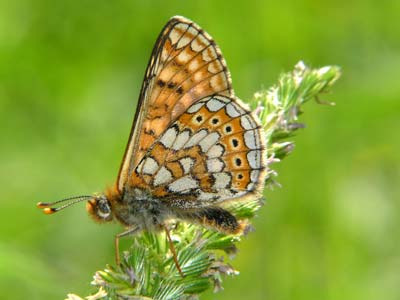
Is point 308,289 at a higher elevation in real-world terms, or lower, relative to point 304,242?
lower

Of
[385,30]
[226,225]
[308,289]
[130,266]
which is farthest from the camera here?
[385,30]

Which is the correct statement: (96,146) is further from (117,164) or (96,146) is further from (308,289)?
(308,289)

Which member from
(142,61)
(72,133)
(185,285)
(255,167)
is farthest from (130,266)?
(142,61)

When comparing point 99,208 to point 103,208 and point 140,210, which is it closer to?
point 103,208

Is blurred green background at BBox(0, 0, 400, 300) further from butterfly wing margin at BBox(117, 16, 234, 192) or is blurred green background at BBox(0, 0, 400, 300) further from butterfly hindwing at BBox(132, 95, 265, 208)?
butterfly wing margin at BBox(117, 16, 234, 192)

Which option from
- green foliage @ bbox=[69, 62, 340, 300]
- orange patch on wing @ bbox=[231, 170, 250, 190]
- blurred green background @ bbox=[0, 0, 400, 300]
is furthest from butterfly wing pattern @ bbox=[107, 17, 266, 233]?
blurred green background @ bbox=[0, 0, 400, 300]

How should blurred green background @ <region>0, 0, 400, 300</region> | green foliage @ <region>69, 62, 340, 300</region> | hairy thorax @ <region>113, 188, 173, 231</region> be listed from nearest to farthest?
1. green foliage @ <region>69, 62, 340, 300</region>
2. hairy thorax @ <region>113, 188, 173, 231</region>
3. blurred green background @ <region>0, 0, 400, 300</region>

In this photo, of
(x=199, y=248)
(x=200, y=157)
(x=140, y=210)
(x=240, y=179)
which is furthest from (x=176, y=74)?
(x=199, y=248)
